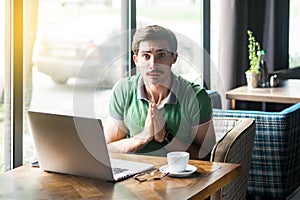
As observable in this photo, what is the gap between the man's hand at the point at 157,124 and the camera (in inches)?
111

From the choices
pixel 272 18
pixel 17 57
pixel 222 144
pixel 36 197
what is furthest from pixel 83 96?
pixel 272 18

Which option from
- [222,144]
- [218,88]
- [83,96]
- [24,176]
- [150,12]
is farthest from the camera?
[218,88]

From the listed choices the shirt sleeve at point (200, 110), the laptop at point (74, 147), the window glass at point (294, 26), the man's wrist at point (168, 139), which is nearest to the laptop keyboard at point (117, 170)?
the laptop at point (74, 147)

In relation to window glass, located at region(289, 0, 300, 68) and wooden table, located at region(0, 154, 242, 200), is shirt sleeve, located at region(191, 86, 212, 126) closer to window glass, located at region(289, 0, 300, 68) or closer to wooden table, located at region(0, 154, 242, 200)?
wooden table, located at region(0, 154, 242, 200)

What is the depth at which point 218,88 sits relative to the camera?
5.02 m

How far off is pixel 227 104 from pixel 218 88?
0.20 metres

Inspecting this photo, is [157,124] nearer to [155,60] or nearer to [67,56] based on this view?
[155,60]

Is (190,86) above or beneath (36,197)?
above

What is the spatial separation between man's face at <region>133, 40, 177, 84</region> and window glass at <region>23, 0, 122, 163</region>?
27 cm

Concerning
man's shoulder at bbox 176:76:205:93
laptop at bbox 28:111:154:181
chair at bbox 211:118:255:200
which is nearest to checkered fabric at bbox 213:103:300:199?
chair at bbox 211:118:255:200

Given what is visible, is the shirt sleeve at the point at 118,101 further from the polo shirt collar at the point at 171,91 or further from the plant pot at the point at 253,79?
the plant pot at the point at 253,79

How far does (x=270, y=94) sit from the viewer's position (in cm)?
433

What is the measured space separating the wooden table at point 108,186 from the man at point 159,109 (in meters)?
0.41

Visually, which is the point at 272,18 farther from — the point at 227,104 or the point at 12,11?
the point at 12,11
